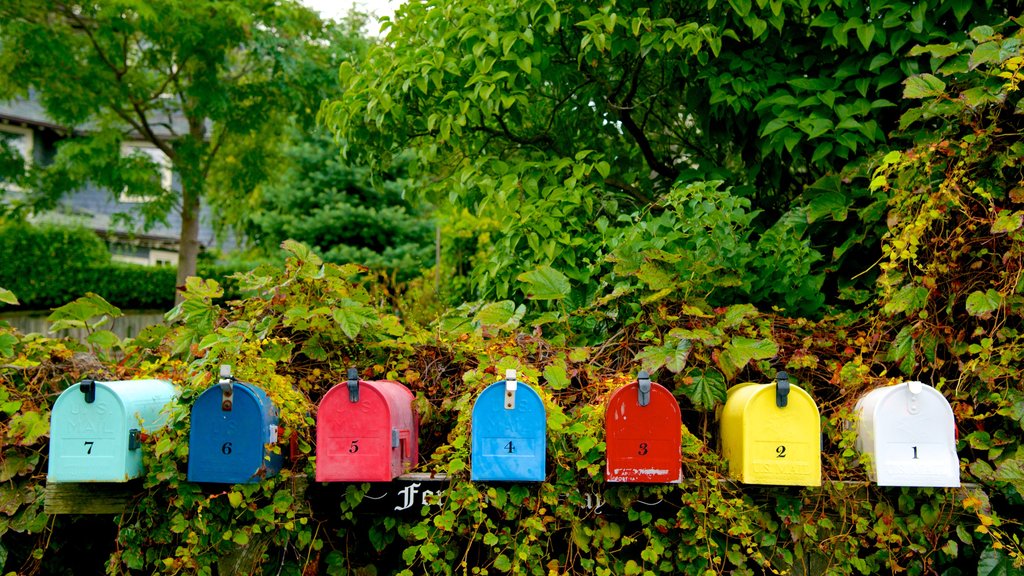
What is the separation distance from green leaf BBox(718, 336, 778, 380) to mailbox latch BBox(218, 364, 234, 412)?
147 cm

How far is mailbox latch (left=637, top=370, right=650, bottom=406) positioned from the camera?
7.50 feet

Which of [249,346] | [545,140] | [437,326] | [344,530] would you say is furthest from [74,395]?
[545,140]

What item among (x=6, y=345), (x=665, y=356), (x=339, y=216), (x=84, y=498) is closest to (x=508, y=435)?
(x=665, y=356)

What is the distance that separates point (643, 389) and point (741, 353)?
47 centimetres

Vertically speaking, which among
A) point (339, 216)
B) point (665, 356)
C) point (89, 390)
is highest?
point (339, 216)

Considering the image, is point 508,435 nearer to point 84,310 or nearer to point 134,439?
point 134,439

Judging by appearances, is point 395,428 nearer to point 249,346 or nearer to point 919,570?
point 249,346

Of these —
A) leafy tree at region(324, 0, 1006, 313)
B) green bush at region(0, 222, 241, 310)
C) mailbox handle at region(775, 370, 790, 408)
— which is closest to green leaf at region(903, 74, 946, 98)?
leafy tree at region(324, 0, 1006, 313)

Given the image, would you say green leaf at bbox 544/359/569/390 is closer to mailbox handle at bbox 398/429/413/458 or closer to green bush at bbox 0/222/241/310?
mailbox handle at bbox 398/429/413/458

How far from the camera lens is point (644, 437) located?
2.31 m

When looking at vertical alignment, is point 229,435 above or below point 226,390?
below

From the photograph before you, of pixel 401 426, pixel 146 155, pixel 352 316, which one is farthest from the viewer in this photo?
pixel 146 155

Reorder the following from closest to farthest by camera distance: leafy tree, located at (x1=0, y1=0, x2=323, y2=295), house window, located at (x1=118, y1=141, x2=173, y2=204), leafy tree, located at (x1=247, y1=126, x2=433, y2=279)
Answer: leafy tree, located at (x1=0, y1=0, x2=323, y2=295), house window, located at (x1=118, y1=141, x2=173, y2=204), leafy tree, located at (x1=247, y1=126, x2=433, y2=279)

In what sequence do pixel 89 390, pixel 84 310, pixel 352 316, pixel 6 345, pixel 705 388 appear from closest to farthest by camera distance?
pixel 89 390
pixel 705 388
pixel 352 316
pixel 6 345
pixel 84 310
